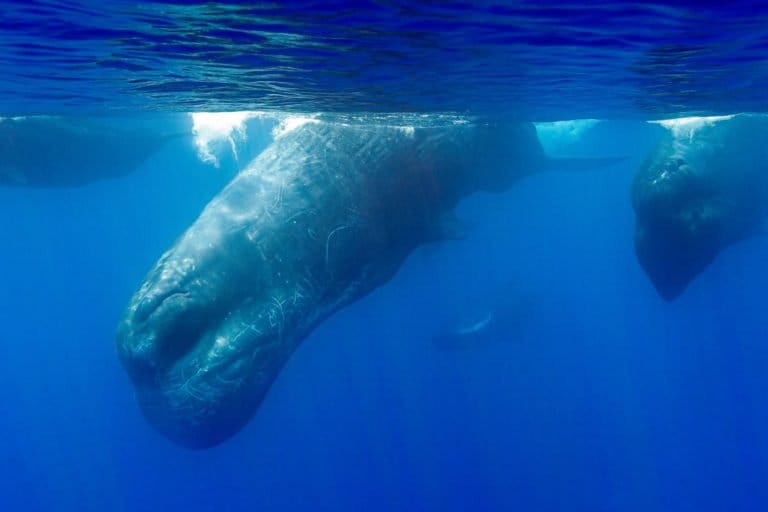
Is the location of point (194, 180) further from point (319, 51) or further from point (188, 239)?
point (319, 51)

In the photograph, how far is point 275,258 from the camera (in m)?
12.4

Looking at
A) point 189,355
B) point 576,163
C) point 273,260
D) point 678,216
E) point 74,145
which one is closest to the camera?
point 189,355

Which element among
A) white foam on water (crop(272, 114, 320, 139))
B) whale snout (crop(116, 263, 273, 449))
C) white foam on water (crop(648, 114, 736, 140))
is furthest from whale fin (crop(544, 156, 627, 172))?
whale snout (crop(116, 263, 273, 449))

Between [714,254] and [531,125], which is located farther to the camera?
[531,125]

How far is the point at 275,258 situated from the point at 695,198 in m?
10.5

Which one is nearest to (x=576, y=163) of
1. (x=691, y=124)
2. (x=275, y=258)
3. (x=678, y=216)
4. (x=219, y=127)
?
(x=691, y=124)

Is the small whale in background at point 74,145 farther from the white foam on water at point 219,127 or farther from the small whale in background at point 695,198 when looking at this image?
the small whale in background at point 695,198

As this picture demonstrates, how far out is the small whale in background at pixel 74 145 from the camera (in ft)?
62.6

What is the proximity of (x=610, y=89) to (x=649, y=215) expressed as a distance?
365 centimetres

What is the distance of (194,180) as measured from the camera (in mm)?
53031

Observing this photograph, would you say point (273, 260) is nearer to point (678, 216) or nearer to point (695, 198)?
point (678, 216)

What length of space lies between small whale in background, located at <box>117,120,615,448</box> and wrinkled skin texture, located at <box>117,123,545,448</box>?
0.02m

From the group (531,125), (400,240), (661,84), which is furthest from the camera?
(531,125)

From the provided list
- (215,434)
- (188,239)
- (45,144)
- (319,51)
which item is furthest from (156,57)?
(45,144)
